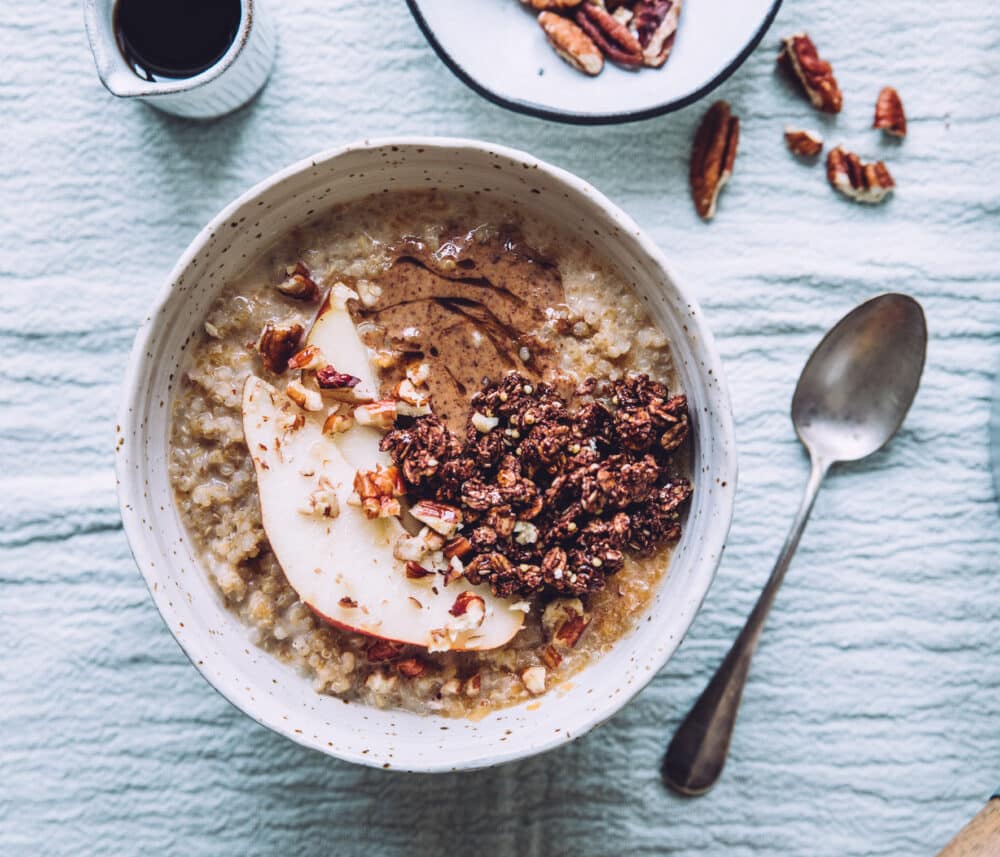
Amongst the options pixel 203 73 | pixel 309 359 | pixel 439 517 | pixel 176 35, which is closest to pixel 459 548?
pixel 439 517

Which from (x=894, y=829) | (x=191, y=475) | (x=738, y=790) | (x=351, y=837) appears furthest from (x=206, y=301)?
(x=894, y=829)

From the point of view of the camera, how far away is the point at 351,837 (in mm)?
1282

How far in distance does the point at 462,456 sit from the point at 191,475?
30cm

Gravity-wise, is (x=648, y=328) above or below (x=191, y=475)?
above

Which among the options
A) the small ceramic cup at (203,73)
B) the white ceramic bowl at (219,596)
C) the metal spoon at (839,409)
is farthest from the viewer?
the metal spoon at (839,409)

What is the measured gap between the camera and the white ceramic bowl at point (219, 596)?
1016 millimetres

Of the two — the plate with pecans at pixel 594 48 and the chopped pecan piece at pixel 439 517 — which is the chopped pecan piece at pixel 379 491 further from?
the plate with pecans at pixel 594 48

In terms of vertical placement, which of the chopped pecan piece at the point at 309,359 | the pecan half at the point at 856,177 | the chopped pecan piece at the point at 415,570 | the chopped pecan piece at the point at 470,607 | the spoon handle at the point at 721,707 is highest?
the pecan half at the point at 856,177

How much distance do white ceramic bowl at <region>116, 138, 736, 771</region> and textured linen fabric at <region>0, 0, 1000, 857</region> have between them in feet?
0.69

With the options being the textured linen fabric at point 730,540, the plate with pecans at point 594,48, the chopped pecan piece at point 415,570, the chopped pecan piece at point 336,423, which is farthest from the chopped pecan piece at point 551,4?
the chopped pecan piece at point 415,570

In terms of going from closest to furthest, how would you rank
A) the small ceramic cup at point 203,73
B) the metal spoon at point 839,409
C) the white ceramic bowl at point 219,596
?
the white ceramic bowl at point 219,596
the small ceramic cup at point 203,73
the metal spoon at point 839,409

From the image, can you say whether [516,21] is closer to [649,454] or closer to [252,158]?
[252,158]

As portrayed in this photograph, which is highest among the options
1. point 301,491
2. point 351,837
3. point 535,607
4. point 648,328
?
point 648,328

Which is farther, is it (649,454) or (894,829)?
(894,829)
